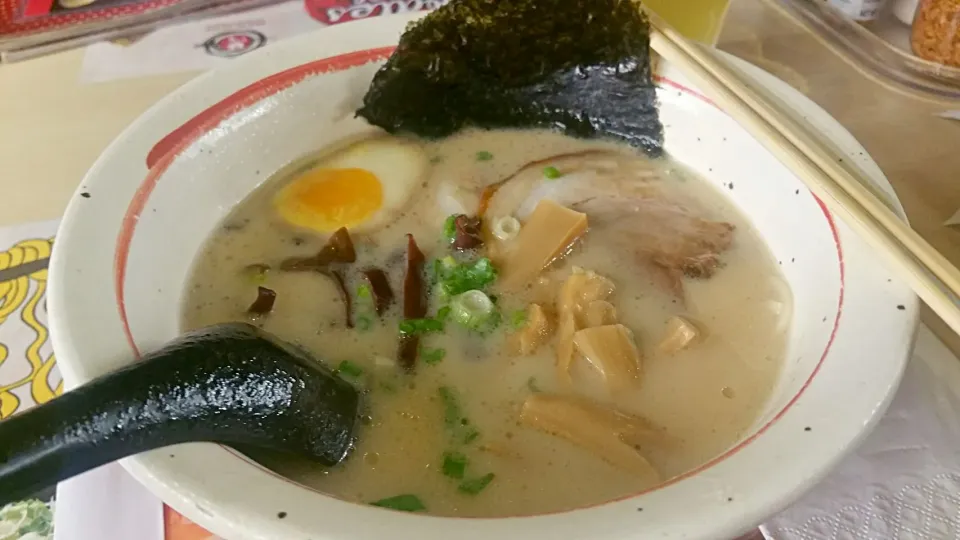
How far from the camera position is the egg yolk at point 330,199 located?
127 cm

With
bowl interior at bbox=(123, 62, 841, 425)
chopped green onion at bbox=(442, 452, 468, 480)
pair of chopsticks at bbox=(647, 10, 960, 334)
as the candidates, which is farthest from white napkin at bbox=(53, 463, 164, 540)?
pair of chopsticks at bbox=(647, 10, 960, 334)

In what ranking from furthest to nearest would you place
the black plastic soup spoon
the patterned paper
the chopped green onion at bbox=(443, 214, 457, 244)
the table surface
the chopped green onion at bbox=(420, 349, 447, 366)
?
the table surface
the chopped green onion at bbox=(443, 214, 457, 244)
the chopped green onion at bbox=(420, 349, 447, 366)
the patterned paper
the black plastic soup spoon

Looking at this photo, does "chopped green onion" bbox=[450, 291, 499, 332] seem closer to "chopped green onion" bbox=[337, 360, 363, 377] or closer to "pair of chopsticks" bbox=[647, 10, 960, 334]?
"chopped green onion" bbox=[337, 360, 363, 377]

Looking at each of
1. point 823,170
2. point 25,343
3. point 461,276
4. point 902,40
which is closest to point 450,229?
point 461,276

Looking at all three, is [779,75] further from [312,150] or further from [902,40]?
[312,150]

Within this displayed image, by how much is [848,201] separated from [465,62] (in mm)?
681

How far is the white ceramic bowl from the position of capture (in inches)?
26.2

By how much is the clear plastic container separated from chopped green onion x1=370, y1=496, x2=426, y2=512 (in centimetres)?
133

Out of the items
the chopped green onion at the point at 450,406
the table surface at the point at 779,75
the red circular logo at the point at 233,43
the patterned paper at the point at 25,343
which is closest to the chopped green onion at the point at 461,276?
the chopped green onion at the point at 450,406

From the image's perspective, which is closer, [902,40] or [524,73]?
[524,73]

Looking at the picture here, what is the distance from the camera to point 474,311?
1.07 metres

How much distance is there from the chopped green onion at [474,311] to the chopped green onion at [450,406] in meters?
0.11

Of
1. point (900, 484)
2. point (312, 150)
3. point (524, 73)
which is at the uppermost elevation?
point (524, 73)

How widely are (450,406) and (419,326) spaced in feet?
0.46
